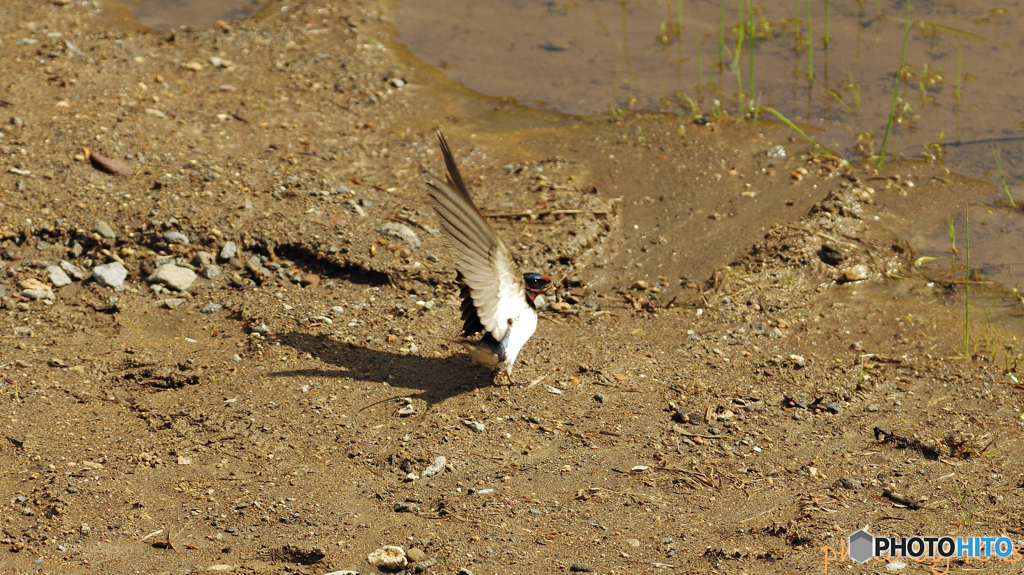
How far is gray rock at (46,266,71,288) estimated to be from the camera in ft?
13.2

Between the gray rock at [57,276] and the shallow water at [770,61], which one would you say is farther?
the shallow water at [770,61]

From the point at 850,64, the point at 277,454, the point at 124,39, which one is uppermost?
the point at 124,39

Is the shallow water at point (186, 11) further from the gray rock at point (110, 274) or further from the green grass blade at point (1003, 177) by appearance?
the green grass blade at point (1003, 177)

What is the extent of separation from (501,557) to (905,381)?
7.24ft

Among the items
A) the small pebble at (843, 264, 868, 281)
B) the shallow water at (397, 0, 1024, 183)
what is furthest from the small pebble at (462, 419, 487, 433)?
the shallow water at (397, 0, 1024, 183)

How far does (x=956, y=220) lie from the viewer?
5.09 meters

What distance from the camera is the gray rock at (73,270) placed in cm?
410

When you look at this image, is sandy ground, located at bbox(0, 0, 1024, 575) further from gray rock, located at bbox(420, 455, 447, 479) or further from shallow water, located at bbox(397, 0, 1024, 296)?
shallow water, located at bbox(397, 0, 1024, 296)

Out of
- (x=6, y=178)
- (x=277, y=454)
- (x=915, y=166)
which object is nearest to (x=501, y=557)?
(x=277, y=454)

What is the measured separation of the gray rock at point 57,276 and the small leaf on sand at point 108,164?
29.1 inches

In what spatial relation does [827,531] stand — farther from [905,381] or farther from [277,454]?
[277,454]

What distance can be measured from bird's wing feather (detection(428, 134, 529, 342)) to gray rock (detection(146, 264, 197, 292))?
154 centimetres

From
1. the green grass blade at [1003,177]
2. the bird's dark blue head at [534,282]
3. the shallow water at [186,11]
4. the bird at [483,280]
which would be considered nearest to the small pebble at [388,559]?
the bird at [483,280]

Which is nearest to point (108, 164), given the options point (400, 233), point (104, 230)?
point (104, 230)
